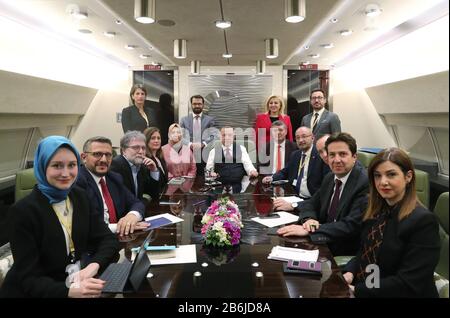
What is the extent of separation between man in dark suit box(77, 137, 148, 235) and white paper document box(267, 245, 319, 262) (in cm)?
85

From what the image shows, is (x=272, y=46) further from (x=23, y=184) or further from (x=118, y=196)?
(x=23, y=184)

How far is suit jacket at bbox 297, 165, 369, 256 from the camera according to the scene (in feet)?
6.01

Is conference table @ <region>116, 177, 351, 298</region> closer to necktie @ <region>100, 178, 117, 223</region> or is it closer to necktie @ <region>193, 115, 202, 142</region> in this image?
necktie @ <region>100, 178, 117, 223</region>

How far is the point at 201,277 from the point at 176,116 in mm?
5637

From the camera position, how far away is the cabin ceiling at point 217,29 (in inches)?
112

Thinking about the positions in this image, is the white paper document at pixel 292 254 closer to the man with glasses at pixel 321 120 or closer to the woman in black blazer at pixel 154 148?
the woman in black blazer at pixel 154 148

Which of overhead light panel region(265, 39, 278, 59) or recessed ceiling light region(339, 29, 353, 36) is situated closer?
recessed ceiling light region(339, 29, 353, 36)

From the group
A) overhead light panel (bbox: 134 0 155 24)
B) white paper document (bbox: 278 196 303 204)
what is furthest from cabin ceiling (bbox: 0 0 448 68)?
white paper document (bbox: 278 196 303 204)

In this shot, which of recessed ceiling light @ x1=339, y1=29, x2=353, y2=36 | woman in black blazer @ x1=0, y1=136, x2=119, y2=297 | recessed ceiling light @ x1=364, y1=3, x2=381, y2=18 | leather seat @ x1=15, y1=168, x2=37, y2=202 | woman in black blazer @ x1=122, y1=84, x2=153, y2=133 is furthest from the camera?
woman in black blazer @ x1=122, y1=84, x2=153, y2=133

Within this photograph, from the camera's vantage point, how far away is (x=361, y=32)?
12.7ft

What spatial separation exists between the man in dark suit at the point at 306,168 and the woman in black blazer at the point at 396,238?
1.53m

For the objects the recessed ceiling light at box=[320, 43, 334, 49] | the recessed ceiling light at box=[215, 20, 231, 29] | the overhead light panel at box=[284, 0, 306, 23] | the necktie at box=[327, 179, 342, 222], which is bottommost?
the necktie at box=[327, 179, 342, 222]

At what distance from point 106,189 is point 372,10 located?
9.40ft

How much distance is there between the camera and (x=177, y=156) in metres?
4.08
